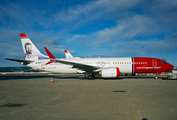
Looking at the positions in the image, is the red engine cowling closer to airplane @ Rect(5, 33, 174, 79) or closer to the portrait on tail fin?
airplane @ Rect(5, 33, 174, 79)

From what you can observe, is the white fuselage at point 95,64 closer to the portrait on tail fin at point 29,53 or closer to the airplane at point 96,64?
the airplane at point 96,64

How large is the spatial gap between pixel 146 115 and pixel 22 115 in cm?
479

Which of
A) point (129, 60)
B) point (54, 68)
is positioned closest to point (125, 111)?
point (129, 60)

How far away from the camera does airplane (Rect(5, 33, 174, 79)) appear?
64.4ft

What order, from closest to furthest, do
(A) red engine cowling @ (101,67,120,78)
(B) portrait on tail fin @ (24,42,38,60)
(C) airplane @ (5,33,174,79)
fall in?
1. (A) red engine cowling @ (101,67,120,78)
2. (C) airplane @ (5,33,174,79)
3. (B) portrait on tail fin @ (24,42,38,60)

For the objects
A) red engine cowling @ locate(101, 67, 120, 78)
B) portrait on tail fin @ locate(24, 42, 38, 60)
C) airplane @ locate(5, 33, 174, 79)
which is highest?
portrait on tail fin @ locate(24, 42, 38, 60)

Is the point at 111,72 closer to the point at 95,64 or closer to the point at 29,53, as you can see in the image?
the point at 95,64

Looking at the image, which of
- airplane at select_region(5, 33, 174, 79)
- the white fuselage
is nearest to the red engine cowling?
airplane at select_region(5, 33, 174, 79)

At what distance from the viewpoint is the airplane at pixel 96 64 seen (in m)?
19.6

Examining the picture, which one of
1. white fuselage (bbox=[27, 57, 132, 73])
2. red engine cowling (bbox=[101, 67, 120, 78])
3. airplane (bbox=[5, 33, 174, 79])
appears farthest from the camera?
white fuselage (bbox=[27, 57, 132, 73])

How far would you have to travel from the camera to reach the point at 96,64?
72.4 ft

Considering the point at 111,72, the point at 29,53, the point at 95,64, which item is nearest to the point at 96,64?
the point at 95,64

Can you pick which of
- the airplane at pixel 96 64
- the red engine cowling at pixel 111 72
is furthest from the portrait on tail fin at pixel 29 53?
the red engine cowling at pixel 111 72

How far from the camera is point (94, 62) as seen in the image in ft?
73.2
